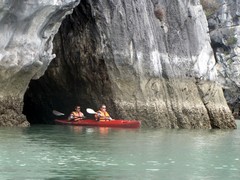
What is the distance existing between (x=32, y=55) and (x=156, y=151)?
8713mm

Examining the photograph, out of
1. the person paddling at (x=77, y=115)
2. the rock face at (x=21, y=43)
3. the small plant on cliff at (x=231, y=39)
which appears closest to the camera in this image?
the rock face at (x=21, y=43)

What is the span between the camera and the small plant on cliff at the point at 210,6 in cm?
5403

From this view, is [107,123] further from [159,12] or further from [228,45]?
[228,45]

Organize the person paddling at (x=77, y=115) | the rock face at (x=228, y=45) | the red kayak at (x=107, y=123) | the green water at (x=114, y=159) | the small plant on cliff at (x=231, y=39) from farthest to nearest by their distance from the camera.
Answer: the small plant on cliff at (x=231, y=39) < the rock face at (x=228, y=45) < the person paddling at (x=77, y=115) < the red kayak at (x=107, y=123) < the green water at (x=114, y=159)

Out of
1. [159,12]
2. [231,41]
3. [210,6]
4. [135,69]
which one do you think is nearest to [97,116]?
[135,69]

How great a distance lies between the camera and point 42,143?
17.0 meters

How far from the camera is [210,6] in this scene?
54.6 metres

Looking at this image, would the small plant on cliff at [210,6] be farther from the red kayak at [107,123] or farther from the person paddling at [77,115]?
the red kayak at [107,123]

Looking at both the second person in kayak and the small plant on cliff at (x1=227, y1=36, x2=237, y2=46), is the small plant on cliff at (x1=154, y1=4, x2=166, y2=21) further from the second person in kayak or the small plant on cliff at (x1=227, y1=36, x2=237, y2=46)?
the small plant on cliff at (x1=227, y1=36, x2=237, y2=46)

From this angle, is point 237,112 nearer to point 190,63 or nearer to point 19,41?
point 190,63

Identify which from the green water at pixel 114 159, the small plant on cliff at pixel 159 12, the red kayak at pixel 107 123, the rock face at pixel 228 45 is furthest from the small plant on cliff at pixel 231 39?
the green water at pixel 114 159

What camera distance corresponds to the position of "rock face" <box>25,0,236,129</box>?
27203 millimetres

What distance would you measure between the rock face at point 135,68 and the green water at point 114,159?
8.40 meters

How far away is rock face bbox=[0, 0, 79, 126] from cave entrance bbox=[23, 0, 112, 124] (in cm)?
369
